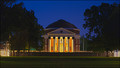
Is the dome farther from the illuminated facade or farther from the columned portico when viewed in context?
the columned portico

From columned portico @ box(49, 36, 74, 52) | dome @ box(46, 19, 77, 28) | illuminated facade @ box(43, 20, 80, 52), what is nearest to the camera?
illuminated facade @ box(43, 20, 80, 52)

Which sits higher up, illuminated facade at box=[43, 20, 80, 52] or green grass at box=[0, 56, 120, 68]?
illuminated facade at box=[43, 20, 80, 52]

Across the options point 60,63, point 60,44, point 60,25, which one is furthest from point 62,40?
point 60,63

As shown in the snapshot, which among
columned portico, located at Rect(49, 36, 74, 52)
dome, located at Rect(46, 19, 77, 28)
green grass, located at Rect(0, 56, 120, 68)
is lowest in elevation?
green grass, located at Rect(0, 56, 120, 68)

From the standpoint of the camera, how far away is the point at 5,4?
3847 centimetres

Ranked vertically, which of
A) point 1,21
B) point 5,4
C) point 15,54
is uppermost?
point 5,4

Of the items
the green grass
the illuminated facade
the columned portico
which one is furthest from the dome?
the green grass

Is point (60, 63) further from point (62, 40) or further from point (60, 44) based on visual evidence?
point (62, 40)

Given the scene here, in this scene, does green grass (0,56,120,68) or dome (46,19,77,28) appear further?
dome (46,19,77,28)

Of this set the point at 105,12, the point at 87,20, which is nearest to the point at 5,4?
the point at 105,12

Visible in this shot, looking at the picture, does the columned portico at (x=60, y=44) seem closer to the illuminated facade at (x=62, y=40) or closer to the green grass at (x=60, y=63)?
the illuminated facade at (x=62, y=40)

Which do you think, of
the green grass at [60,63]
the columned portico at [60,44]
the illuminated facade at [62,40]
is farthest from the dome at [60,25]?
the green grass at [60,63]

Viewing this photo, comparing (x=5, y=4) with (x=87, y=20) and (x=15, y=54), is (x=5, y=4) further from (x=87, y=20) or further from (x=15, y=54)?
(x=15, y=54)

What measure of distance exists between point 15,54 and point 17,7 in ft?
173
